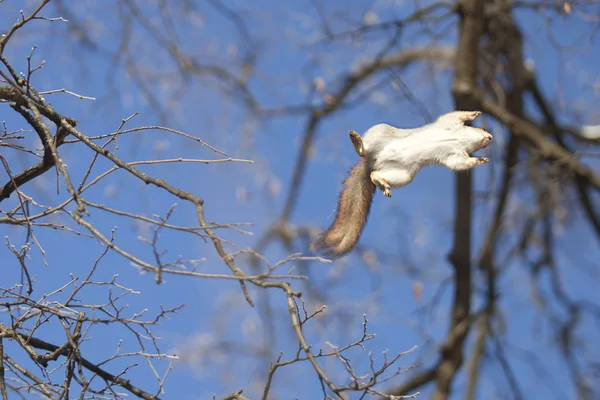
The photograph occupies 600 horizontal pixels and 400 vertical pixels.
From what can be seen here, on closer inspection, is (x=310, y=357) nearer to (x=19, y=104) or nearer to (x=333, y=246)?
(x=333, y=246)

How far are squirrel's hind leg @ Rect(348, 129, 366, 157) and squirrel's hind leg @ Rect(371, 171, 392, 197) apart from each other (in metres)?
0.06

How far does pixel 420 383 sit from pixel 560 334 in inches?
40.5

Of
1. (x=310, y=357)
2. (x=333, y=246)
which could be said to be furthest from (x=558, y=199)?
(x=310, y=357)

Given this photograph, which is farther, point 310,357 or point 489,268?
point 489,268

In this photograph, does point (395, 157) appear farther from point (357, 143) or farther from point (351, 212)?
point (351, 212)

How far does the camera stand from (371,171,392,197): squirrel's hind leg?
1.71 m

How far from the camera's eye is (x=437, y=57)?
4.50 metres

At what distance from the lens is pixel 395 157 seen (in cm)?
177

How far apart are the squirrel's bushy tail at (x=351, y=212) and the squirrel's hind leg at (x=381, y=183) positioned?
96mm

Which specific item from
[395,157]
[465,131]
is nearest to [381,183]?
[395,157]

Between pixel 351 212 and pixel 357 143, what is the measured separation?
21 centimetres

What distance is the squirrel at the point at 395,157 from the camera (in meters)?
1.73

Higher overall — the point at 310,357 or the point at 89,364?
the point at 89,364

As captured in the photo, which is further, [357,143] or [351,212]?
[351,212]
